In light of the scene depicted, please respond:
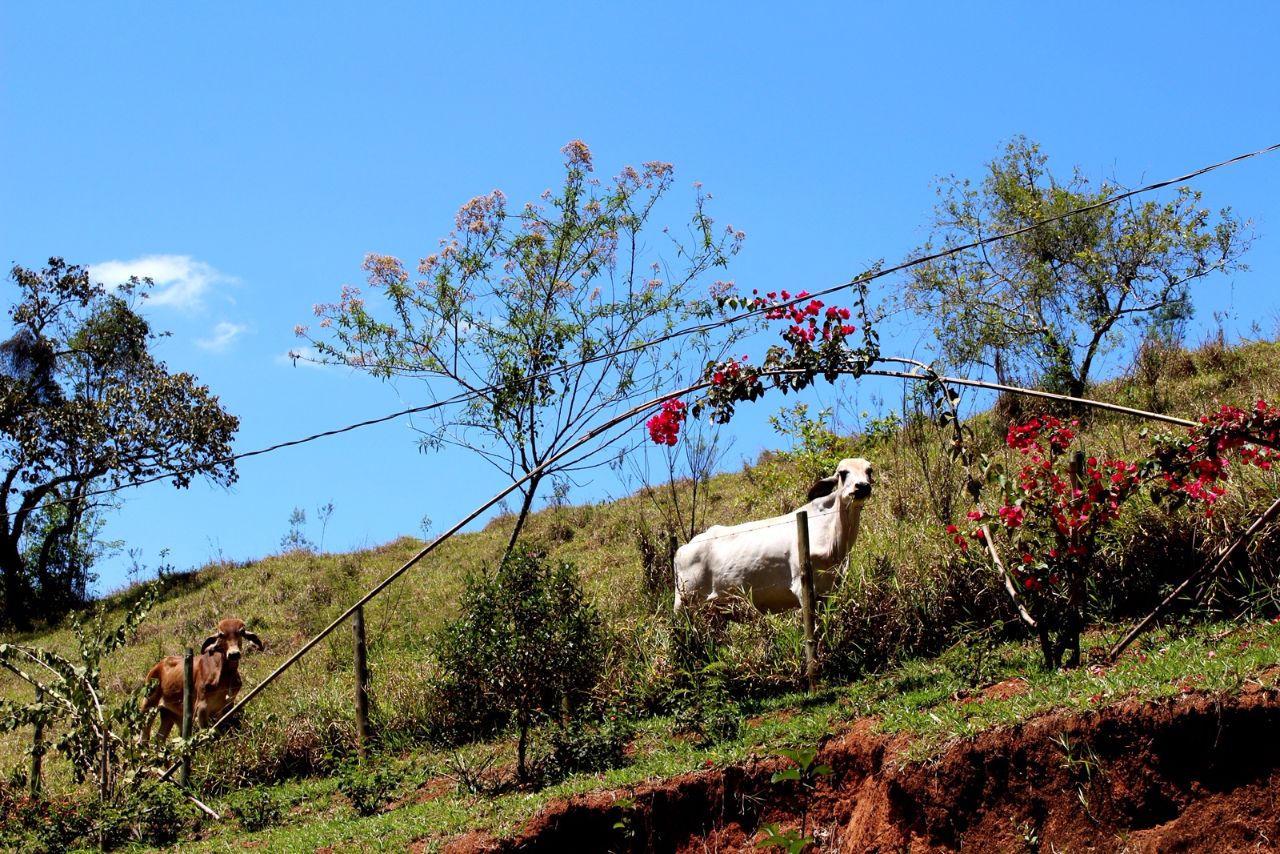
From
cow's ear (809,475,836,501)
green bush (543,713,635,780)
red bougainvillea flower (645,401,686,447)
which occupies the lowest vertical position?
green bush (543,713,635,780)

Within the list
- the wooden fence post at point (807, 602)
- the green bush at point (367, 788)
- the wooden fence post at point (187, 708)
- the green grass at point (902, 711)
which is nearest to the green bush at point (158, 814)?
the green grass at point (902, 711)

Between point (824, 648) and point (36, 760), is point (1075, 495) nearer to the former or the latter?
point (824, 648)

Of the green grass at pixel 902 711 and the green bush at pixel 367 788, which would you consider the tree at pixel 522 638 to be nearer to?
the green grass at pixel 902 711

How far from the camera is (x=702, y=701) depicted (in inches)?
387

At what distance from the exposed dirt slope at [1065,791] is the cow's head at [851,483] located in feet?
13.8

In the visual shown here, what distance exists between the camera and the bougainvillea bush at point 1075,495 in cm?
845

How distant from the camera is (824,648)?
11.2 meters

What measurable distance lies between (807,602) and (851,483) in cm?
150

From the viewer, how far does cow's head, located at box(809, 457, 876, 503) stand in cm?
1184

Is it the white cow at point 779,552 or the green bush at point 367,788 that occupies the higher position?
the white cow at point 779,552

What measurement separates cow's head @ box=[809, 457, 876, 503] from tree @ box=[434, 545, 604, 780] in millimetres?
2983

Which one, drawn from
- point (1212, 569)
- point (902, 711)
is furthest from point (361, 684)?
point (1212, 569)

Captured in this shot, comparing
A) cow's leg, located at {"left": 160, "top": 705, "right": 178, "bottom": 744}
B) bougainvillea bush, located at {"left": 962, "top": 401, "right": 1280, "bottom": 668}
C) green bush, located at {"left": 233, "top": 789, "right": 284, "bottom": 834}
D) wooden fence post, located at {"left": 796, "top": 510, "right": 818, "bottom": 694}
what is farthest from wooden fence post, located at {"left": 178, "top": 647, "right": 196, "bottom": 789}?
bougainvillea bush, located at {"left": 962, "top": 401, "right": 1280, "bottom": 668}

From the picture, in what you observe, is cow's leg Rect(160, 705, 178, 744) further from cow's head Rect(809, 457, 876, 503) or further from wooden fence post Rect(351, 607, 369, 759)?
cow's head Rect(809, 457, 876, 503)
